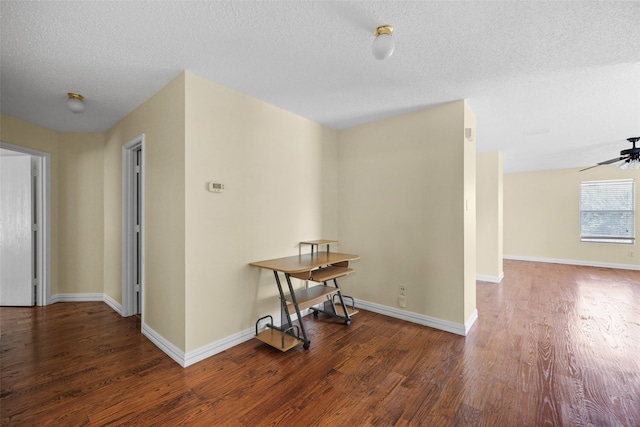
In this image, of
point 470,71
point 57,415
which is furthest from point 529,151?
point 57,415

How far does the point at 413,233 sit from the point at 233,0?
9.29ft

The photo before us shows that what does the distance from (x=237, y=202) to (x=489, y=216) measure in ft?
15.8

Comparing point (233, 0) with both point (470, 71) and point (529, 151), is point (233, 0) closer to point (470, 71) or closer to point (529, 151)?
point (470, 71)

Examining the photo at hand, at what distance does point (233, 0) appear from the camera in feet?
5.22

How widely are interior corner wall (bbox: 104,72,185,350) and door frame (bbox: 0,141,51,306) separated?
6.07 ft

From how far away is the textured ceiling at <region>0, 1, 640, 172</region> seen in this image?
168 cm

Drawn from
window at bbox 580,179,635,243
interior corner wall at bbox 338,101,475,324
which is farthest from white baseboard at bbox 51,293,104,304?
window at bbox 580,179,635,243

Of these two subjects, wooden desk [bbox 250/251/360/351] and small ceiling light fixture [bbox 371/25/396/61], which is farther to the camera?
wooden desk [bbox 250/251/360/351]

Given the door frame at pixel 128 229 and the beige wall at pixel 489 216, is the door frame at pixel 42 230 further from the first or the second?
the beige wall at pixel 489 216

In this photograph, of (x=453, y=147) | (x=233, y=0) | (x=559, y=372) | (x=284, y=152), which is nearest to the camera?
(x=233, y=0)

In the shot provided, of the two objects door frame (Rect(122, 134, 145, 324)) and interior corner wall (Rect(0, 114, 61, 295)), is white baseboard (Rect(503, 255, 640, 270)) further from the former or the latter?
interior corner wall (Rect(0, 114, 61, 295))

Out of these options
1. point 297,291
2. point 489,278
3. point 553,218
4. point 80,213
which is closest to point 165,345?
point 297,291

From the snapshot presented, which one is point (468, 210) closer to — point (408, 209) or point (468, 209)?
point (468, 209)

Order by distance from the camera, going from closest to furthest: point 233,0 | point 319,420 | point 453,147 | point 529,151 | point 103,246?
1. point 233,0
2. point 319,420
3. point 453,147
4. point 103,246
5. point 529,151
